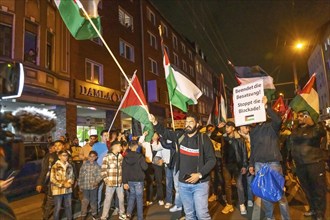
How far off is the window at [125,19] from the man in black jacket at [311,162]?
2162 cm

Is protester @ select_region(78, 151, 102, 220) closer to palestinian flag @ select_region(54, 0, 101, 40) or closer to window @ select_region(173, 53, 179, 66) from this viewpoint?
palestinian flag @ select_region(54, 0, 101, 40)

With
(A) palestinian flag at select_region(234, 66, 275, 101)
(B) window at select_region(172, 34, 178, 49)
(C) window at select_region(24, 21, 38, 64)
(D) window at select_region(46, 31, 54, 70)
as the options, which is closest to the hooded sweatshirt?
(A) palestinian flag at select_region(234, 66, 275, 101)

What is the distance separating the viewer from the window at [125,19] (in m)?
25.3

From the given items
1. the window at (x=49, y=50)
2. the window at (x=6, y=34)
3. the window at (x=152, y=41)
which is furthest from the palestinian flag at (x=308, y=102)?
the window at (x=152, y=41)

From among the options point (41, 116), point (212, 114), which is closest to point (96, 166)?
point (41, 116)

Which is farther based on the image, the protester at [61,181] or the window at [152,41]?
the window at [152,41]

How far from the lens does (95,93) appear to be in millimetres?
19781

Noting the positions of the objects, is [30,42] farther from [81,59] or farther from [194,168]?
[194,168]

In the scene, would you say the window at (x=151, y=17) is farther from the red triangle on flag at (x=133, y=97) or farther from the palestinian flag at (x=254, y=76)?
the red triangle on flag at (x=133, y=97)

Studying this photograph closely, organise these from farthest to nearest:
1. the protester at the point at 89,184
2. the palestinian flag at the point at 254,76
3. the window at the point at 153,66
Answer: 1. the window at the point at 153,66
2. the palestinian flag at the point at 254,76
3. the protester at the point at 89,184

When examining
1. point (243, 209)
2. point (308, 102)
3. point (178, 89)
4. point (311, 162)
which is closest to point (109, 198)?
point (178, 89)

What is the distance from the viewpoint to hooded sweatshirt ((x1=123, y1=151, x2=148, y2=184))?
634 centimetres

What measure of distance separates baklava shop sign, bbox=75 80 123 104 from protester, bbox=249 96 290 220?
14.2 m

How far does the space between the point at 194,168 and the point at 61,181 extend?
114 inches
